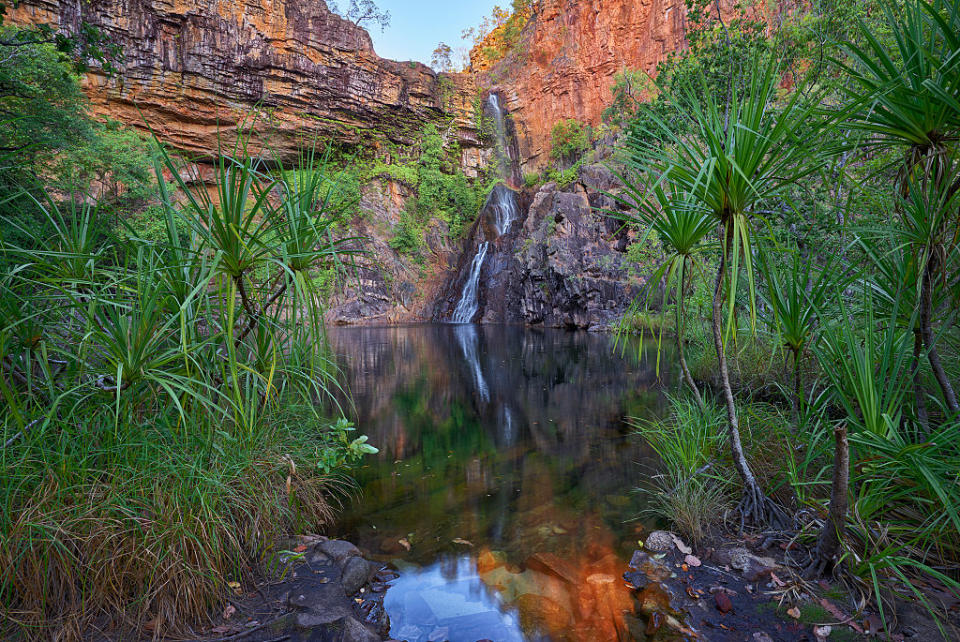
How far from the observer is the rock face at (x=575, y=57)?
26.5 m

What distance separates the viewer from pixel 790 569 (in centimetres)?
200

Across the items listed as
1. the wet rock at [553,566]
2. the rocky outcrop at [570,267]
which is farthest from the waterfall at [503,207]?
the wet rock at [553,566]

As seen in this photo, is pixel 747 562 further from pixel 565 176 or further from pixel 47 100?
pixel 565 176

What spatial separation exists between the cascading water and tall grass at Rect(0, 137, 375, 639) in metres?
22.7

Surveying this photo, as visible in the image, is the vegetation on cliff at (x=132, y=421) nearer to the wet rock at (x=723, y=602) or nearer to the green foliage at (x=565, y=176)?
the wet rock at (x=723, y=602)

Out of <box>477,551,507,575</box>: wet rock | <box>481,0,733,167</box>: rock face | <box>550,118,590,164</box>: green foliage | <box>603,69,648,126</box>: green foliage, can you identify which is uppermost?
<box>481,0,733,167</box>: rock face

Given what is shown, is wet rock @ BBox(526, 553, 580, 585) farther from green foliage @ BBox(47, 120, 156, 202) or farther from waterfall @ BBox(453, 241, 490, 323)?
waterfall @ BBox(453, 241, 490, 323)

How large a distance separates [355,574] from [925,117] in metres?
3.43

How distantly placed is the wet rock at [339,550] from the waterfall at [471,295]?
2218 centimetres

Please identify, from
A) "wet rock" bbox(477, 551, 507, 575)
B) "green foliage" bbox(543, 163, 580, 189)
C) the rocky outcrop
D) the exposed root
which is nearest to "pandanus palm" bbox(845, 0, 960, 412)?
the exposed root

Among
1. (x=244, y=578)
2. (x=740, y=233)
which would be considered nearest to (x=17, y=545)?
(x=244, y=578)

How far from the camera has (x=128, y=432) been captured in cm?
174

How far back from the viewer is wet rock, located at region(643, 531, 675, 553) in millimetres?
2494

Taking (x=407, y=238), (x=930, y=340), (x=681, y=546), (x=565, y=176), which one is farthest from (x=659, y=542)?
(x=407, y=238)
